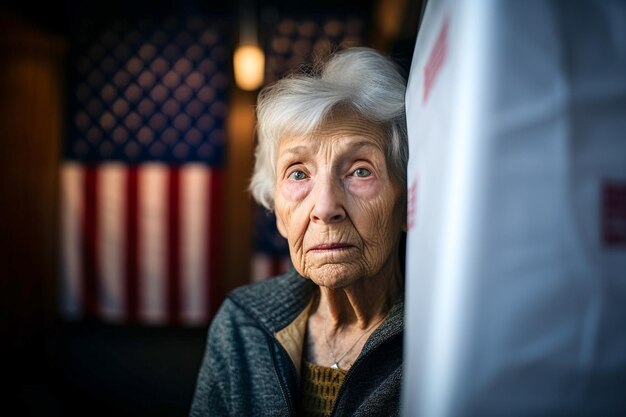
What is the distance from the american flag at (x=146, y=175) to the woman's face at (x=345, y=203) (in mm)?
2021

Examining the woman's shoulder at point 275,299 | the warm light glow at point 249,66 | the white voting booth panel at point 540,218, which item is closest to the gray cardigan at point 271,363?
the woman's shoulder at point 275,299

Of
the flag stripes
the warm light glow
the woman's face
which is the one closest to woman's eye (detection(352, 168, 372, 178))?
the woman's face

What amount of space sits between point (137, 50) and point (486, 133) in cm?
300

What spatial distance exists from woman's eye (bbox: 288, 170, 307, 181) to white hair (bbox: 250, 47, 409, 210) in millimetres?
80

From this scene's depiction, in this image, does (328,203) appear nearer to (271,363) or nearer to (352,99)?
(352,99)

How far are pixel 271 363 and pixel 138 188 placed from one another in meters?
2.15

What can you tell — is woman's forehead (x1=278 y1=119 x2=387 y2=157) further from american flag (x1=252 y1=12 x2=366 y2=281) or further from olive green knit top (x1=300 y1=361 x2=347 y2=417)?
american flag (x1=252 y1=12 x2=366 y2=281)

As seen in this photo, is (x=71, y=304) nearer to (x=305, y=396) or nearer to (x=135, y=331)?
(x=135, y=331)

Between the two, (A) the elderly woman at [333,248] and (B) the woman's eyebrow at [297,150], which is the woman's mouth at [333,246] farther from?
(B) the woman's eyebrow at [297,150]

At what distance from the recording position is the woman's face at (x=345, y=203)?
822 mm

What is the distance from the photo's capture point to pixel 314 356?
3.27ft

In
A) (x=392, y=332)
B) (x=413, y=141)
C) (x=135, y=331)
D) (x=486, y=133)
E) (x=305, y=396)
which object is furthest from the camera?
(x=135, y=331)

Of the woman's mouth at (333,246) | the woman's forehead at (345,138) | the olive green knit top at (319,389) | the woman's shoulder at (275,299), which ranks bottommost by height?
the olive green knit top at (319,389)

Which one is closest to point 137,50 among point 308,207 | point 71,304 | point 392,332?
point 71,304
